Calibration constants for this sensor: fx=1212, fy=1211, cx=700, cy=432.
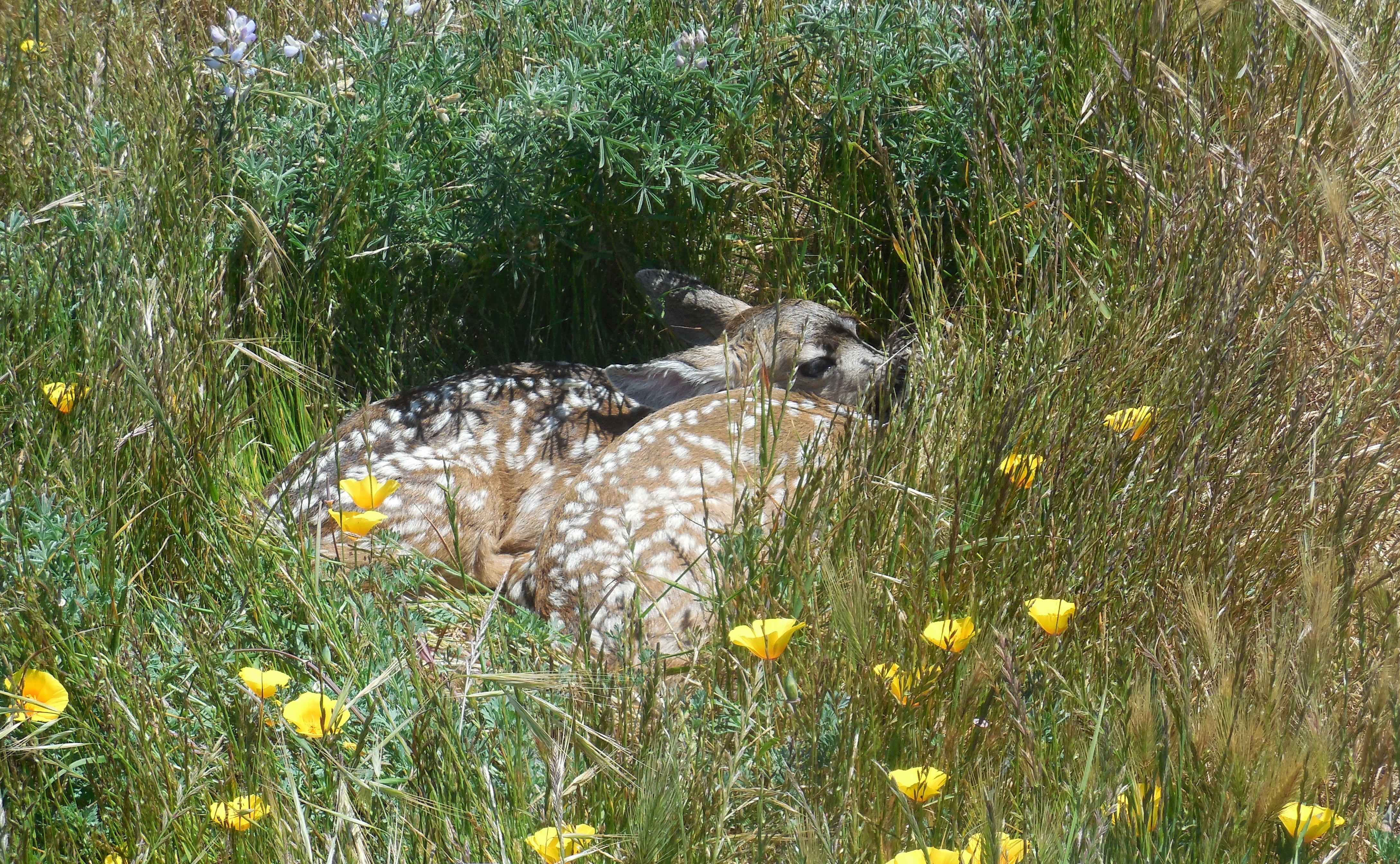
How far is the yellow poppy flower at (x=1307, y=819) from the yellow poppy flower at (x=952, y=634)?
533 mm

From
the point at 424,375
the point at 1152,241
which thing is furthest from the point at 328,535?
the point at 1152,241

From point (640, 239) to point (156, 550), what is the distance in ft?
7.69

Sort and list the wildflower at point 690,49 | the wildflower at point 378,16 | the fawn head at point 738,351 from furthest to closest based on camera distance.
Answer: the wildflower at point 378,16 < the fawn head at point 738,351 < the wildflower at point 690,49

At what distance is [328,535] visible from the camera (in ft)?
12.9

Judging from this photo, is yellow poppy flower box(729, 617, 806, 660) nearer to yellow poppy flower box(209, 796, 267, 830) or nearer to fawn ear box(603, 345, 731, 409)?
yellow poppy flower box(209, 796, 267, 830)

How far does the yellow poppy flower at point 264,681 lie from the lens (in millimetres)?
1922

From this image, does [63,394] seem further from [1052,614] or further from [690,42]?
[1052,614]

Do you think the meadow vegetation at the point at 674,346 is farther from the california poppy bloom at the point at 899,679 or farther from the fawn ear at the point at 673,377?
the fawn ear at the point at 673,377

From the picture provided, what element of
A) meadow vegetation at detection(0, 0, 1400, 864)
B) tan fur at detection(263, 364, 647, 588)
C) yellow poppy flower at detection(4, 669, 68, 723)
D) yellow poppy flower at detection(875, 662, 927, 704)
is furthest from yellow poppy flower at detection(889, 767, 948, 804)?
tan fur at detection(263, 364, 647, 588)

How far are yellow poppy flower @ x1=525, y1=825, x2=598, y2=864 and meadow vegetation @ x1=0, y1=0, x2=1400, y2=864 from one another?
0.04ft

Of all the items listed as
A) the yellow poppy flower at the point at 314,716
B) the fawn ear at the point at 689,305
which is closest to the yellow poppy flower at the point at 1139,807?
the yellow poppy flower at the point at 314,716

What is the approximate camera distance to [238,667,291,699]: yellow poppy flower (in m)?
1.92

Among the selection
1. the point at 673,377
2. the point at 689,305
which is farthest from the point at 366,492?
the point at 689,305

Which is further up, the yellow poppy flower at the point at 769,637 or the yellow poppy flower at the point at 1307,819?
the yellow poppy flower at the point at 769,637
